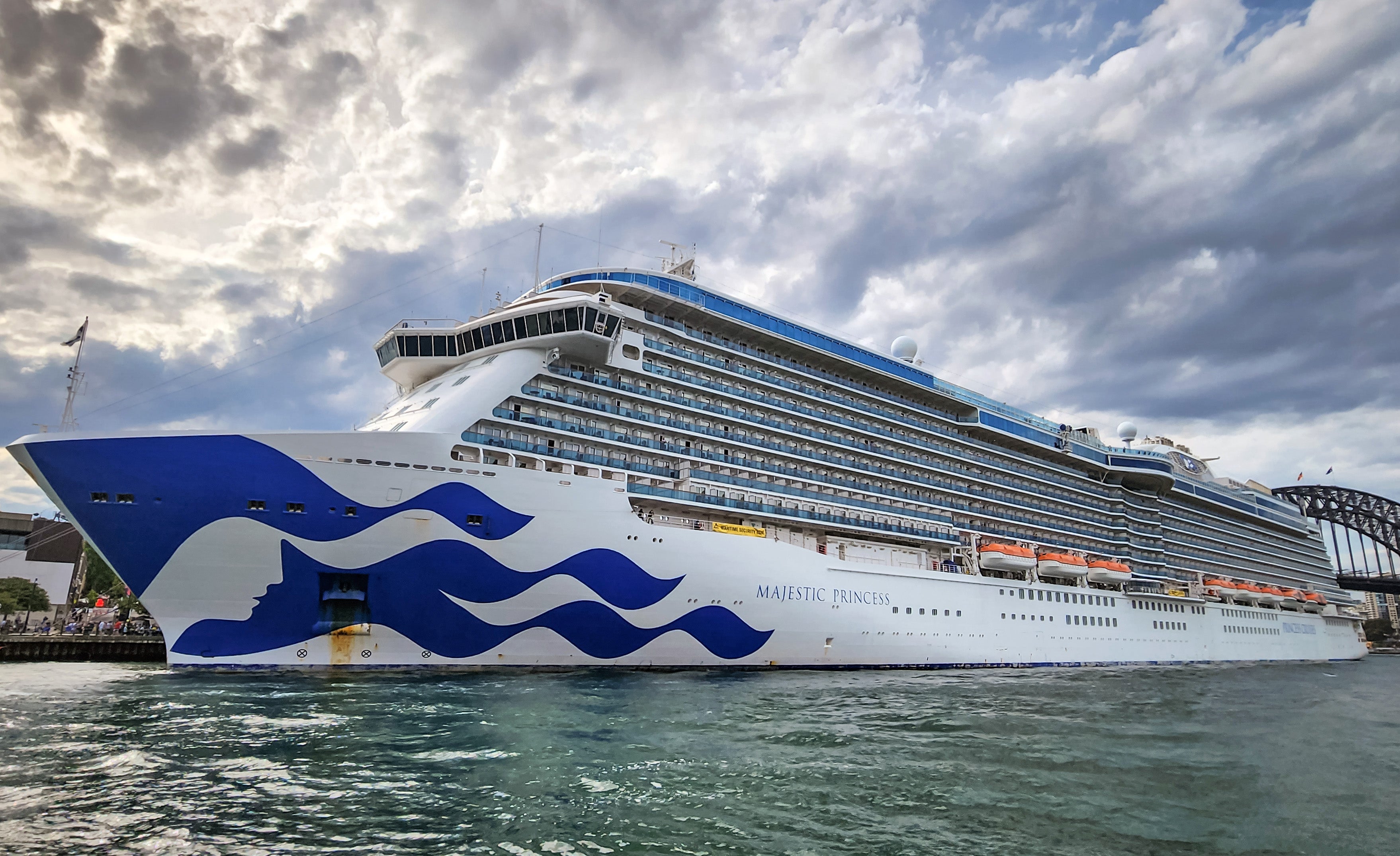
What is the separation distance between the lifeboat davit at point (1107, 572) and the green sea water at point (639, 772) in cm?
2079

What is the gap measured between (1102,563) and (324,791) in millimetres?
41002

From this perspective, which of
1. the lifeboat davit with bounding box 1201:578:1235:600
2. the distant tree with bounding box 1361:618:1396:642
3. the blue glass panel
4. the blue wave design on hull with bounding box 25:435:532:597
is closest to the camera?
the blue wave design on hull with bounding box 25:435:532:597

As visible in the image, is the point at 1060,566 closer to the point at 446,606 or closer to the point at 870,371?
the point at 870,371

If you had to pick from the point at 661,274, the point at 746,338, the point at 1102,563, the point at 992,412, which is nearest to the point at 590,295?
the point at 661,274

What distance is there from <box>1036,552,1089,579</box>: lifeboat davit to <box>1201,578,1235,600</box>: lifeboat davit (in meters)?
19.4

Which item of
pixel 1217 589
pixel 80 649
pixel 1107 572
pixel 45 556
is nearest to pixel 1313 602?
pixel 1217 589

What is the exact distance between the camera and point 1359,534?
91812mm

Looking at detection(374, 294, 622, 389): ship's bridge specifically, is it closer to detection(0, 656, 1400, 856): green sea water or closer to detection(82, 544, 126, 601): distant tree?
detection(0, 656, 1400, 856): green sea water

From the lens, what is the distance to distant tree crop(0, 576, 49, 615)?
1560 inches

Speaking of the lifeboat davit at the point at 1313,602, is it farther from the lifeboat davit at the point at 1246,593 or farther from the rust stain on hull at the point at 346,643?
the rust stain on hull at the point at 346,643

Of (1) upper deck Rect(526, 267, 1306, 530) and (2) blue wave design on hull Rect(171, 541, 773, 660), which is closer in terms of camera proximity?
(2) blue wave design on hull Rect(171, 541, 773, 660)

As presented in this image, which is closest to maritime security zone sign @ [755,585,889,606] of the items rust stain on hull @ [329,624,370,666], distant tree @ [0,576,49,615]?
rust stain on hull @ [329,624,370,666]

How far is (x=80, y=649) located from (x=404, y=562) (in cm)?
2102

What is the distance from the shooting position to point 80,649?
96.1ft
